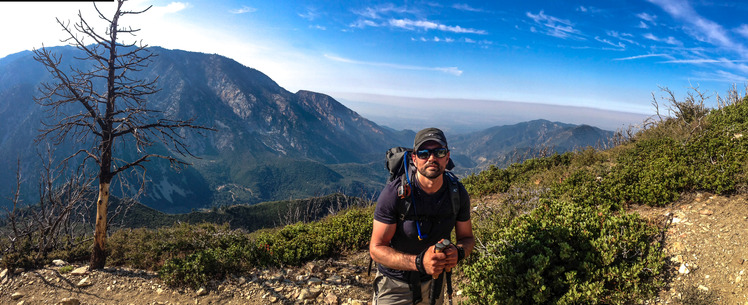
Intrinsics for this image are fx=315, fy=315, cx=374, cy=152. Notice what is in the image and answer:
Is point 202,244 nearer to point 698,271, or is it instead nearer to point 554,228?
point 554,228

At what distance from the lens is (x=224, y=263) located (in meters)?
6.86

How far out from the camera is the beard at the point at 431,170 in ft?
10.4

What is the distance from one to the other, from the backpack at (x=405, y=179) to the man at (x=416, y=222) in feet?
0.04

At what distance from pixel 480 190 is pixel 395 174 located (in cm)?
799

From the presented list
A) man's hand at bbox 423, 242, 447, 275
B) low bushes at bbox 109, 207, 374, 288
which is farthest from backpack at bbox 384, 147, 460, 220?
low bushes at bbox 109, 207, 374, 288

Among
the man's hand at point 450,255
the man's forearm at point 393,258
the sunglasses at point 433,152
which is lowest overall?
the man's forearm at point 393,258

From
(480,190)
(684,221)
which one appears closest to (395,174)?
(684,221)

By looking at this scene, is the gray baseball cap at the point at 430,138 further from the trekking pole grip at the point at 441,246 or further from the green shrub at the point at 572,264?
the green shrub at the point at 572,264

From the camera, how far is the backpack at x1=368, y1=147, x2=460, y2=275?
3.18 m

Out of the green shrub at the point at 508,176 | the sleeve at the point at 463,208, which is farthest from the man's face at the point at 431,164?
the green shrub at the point at 508,176

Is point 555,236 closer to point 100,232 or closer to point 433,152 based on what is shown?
point 433,152

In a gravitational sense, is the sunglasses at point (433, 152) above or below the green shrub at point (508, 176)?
above

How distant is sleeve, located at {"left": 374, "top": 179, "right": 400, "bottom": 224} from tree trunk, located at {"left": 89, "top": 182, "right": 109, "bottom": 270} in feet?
24.0

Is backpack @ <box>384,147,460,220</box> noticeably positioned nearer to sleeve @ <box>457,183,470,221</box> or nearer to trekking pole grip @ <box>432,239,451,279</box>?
sleeve @ <box>457,183,470,221</box>
